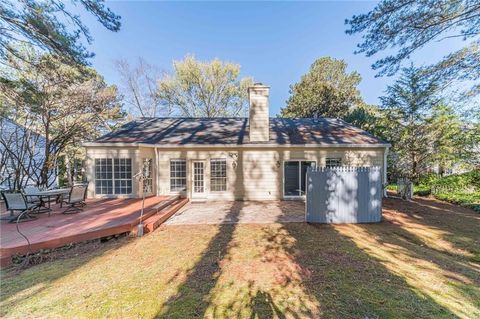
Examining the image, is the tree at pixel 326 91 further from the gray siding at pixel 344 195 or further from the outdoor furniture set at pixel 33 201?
the outdoor furniture set at pixel 33 201

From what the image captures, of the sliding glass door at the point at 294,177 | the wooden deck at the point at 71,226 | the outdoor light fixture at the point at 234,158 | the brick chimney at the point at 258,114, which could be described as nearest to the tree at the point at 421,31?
the brick chimney at the point at 258,114

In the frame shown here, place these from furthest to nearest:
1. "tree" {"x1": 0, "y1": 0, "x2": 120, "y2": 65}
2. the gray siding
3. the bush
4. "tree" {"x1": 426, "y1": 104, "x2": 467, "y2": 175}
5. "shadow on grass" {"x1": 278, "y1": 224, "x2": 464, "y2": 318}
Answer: "tree" {"x1": 426, "y1": 104, "x2": 467, "y2": 175}
the bush
the gray siding
"tree" {"x1": 0, "y1": 0, "x2": 120, "y2": 65}
"shadow on grass" {"x1": 278, "y1": 224, "x2": 464, "y2": 318}

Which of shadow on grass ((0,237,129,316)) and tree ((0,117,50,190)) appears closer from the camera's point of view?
shadow on grass ((0,237,129,316))

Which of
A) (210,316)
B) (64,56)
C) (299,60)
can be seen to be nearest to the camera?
(210,316)

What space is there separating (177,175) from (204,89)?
44.7ft

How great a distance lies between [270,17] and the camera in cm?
1326

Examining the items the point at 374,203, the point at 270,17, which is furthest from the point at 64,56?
the point at 270,17

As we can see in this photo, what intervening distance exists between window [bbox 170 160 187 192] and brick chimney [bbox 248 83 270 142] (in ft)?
12.3

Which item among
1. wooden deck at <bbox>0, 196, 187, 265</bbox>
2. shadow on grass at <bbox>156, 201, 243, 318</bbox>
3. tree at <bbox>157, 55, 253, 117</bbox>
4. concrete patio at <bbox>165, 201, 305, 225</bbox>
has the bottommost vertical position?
concrete patio at <bbox>165, 201, 305, 225</bbox>

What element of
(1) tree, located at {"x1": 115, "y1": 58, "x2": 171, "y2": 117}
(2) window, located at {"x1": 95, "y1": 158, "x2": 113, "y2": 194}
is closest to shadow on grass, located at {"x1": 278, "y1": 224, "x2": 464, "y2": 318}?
(2) window, located at {"x1": 95, "y1": 158, "x2": 113, "y2": 194}

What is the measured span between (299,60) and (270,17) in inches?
400

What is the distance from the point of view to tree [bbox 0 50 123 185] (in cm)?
755

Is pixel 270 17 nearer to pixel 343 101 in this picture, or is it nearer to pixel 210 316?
pixel 343 101

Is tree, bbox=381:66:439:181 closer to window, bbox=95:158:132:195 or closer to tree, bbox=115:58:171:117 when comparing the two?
window, bbox=95:158:132:195
